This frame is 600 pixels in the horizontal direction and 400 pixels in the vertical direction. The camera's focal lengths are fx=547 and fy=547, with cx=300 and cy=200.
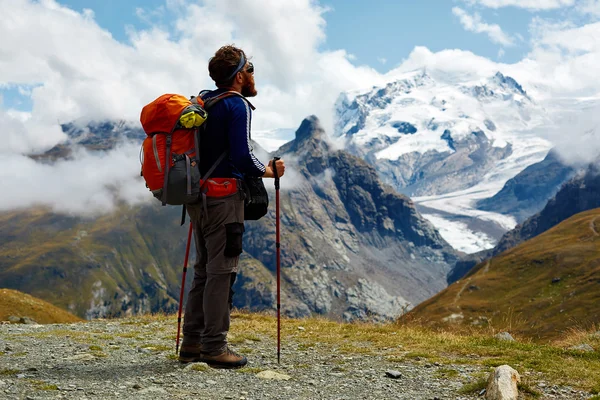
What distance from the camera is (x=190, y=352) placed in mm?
11398

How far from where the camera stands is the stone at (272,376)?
10316mm

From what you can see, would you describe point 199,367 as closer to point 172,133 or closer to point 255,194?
point 255,194

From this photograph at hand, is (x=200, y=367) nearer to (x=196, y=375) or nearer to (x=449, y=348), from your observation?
(x=196, y=375)

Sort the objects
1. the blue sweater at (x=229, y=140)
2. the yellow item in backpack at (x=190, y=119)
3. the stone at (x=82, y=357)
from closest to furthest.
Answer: the yellow item in backpack at (x=190, y=119), the blue sweater at (x=229, y=140), the stone at (x=82, y=357)

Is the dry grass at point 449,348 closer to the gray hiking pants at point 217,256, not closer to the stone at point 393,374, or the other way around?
the stone at point 393,374

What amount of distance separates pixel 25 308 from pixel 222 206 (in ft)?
82.9

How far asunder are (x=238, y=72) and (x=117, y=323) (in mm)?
14196

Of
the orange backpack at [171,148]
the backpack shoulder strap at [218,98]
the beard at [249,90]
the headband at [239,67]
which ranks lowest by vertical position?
the orange backpack at [171,148]

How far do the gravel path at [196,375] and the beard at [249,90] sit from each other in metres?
5.56

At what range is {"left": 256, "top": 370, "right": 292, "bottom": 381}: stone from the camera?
1032 centimetres

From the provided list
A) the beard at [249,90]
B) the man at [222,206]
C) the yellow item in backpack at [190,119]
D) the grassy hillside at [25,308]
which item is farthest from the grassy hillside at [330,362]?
the grassy hillside at [25,308]

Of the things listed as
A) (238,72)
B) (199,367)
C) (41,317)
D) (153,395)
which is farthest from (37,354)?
(41,317)

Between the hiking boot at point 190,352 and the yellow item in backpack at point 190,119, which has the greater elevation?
the yellow item in backpack at point 190,119

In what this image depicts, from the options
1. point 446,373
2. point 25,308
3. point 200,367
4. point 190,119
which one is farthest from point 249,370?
point 25,308
